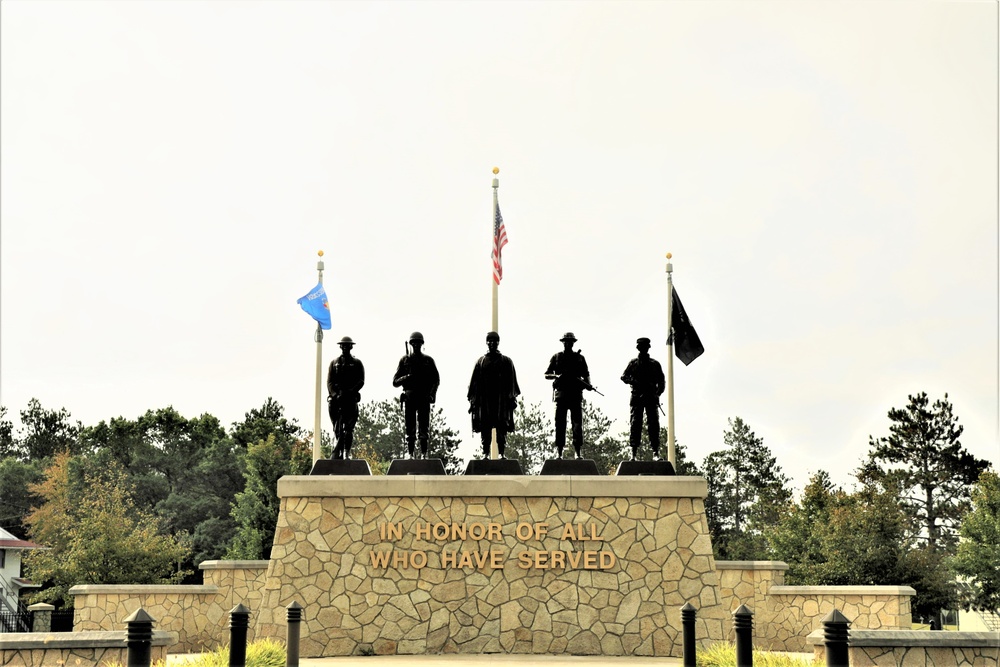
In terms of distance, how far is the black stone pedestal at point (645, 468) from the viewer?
19531 millimetres

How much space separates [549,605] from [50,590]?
28.4m

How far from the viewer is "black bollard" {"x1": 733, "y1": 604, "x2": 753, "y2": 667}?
484 inches

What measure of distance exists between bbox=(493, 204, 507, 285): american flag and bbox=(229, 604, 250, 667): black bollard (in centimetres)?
1026

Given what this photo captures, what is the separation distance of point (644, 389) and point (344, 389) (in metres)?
5.18

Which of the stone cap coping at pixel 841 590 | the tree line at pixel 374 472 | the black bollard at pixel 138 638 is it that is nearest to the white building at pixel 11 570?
the tree line at pixel 374 472

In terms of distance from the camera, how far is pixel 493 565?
1873 centimetres

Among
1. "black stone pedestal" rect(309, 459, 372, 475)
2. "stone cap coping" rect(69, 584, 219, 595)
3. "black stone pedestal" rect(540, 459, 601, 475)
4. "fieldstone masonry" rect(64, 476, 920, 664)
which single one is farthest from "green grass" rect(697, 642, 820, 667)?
"stone cap coping" rect(69, 584, 219, 595)

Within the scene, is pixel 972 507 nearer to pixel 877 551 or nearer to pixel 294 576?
pixel 877 551

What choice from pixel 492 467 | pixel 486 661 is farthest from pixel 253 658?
pixel 492 467

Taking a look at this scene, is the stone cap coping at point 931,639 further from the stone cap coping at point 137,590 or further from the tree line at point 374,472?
the tree line at point 374,472

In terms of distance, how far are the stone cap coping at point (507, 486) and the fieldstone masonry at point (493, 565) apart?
23mm

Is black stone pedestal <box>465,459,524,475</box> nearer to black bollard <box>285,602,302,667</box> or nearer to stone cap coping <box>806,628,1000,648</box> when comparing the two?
black bollard <box>285,602,302,667</box>

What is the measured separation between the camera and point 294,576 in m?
18.8

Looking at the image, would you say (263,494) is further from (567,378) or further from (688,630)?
(688,630)
